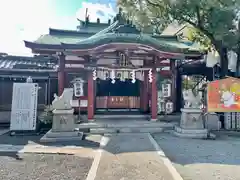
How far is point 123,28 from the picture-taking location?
11.7 metres

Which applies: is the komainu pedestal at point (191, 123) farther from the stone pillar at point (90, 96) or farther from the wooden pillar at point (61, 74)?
the wooden pillar at point (61, 74)

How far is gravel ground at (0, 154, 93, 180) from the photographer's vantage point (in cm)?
552

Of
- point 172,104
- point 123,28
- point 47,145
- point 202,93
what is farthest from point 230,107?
point 47,145

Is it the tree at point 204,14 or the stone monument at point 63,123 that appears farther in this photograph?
the tree at point 204,14

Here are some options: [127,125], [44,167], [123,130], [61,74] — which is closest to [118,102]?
[127,125]

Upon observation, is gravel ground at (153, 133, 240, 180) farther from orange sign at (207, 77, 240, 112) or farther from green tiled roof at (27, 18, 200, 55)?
green tiled roof at (27, 18, 200, 55)

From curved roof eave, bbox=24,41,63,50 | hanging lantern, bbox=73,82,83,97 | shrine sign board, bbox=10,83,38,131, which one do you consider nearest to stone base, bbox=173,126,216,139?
hanging lantern, bbox=73,82,83,97

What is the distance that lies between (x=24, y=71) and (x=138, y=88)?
7050 millimetres

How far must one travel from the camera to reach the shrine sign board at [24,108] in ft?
34.9

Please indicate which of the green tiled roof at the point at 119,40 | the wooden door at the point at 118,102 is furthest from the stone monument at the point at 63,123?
the wooden door at the point at 118,102

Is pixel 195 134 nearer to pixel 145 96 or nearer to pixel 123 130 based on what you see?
pixel 123 130

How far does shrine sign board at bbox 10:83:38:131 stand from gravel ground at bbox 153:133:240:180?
5704 mm

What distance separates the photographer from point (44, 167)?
617 centimetres

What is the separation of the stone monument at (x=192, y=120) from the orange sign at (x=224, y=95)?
580 mm
